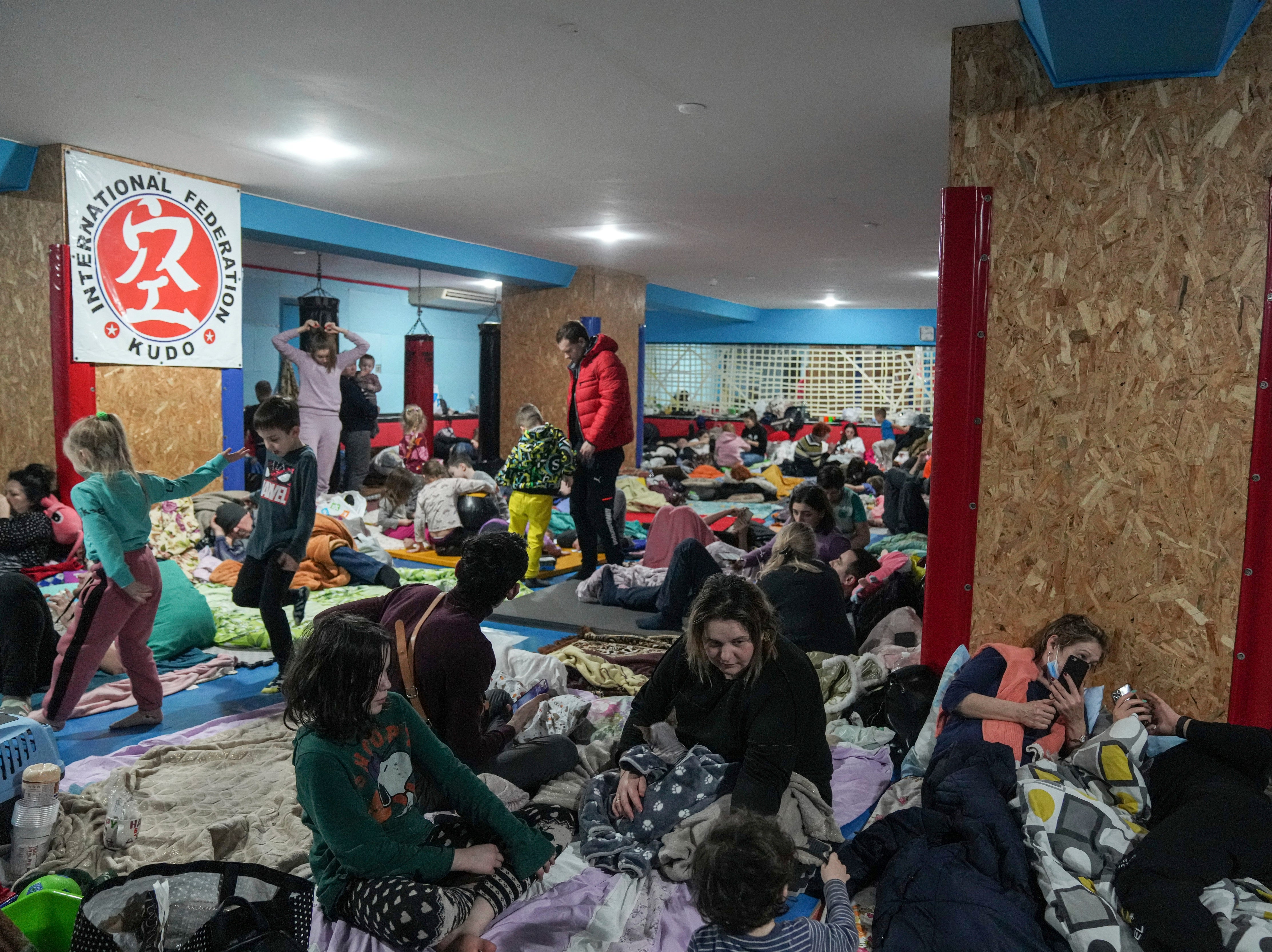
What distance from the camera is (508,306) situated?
36.6ft

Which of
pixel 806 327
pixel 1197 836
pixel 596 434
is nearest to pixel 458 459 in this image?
pixel 596 434

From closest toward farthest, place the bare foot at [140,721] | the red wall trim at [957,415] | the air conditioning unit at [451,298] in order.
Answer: the red wall trim at [957,415] < the bare foot at [140,721] < the air conditioning unit at [451,298]

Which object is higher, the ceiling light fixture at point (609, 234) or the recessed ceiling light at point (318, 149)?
the ceiling light fixture at point (609, 234)

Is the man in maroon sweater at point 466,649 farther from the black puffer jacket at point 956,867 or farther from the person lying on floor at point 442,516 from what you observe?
the person lying on floor at point 442,516

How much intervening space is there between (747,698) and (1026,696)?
1.11 m

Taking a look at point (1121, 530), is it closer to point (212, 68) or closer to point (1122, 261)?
point (1122, 261)

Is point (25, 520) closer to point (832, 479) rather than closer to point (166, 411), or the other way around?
point (166, 411)

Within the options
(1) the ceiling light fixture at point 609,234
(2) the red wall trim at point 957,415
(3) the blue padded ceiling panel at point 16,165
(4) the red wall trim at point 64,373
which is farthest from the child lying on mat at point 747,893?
(1) the ceiling light fixture at point 609,234

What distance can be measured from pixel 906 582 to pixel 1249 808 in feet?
7.47

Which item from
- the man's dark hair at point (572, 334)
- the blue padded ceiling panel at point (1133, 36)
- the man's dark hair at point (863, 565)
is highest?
the blue padded ceiling panel at point (1133, 36)

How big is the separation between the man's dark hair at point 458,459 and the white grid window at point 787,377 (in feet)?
32.4

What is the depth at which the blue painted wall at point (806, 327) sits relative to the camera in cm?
1684

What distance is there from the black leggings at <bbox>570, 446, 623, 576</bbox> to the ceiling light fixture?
272 centimetres

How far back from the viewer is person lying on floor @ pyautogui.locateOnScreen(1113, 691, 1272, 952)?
2.14m
